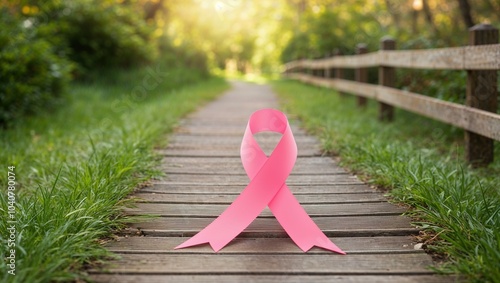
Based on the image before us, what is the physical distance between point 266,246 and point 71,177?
157cm

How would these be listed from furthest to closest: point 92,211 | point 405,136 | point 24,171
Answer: point 405,136
point 24,171
point 92,211

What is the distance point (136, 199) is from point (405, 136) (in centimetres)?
361

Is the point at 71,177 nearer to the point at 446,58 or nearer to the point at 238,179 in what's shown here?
the point at 238,179

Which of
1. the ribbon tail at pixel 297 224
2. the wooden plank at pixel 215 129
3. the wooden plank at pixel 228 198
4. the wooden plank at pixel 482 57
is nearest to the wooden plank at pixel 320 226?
the ribbon tail at pixel 297 224

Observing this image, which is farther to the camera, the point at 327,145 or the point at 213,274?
the point at 327,145

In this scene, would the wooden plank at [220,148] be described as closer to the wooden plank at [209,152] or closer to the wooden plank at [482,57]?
the wooden plank at [209,152]

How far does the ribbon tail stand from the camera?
103 inches

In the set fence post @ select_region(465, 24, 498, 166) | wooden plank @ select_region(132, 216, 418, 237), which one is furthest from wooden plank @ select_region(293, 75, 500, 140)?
wooden plank @ select_region(132, 216, 418, 237)

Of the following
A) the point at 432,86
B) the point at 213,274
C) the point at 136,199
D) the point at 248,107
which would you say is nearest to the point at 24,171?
the point at 136,199

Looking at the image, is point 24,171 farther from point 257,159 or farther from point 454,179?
point 454,179

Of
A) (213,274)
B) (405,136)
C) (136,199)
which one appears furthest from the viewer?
(405,136)

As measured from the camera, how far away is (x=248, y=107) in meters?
9.41

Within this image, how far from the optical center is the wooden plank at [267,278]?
2246mm

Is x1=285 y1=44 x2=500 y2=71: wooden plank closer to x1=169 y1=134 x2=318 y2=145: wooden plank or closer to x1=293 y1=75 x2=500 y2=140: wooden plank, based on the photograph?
x1=293 y1=75 x2=500 y2=140: wooden plank
